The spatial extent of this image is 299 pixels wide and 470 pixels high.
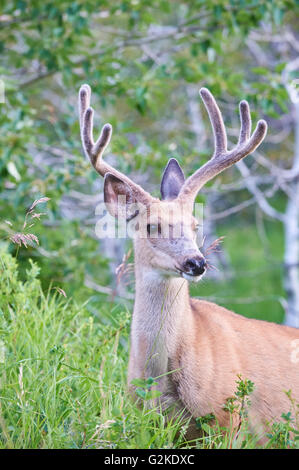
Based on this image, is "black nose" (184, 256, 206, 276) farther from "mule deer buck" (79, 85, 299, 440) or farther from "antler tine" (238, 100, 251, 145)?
"antler tine" (238, 100, 251, 145)

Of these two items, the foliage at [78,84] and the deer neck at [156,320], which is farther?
the foliage at [78,84]

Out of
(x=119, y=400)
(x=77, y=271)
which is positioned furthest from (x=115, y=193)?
(x=77, y=271)

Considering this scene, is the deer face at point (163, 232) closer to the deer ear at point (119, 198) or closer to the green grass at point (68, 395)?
Answer: the deer ear at point (119, 198)

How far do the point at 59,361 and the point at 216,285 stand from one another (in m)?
12.9

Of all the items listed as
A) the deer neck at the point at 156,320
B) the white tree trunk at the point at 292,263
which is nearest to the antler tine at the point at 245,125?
the deer neck at the point at 156,320

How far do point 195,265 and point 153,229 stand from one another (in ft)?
1.55

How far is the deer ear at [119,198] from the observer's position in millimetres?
3841

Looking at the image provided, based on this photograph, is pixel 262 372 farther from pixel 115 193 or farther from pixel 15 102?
pixel 15 102

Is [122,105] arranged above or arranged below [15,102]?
above

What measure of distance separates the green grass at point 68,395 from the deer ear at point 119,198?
62cm

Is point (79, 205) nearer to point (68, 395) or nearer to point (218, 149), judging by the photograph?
point (218, 149)

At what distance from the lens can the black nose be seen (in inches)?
131

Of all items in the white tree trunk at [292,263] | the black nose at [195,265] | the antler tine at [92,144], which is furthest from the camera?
the white tree trunk at [292,263]

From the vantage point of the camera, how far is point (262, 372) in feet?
12.2
